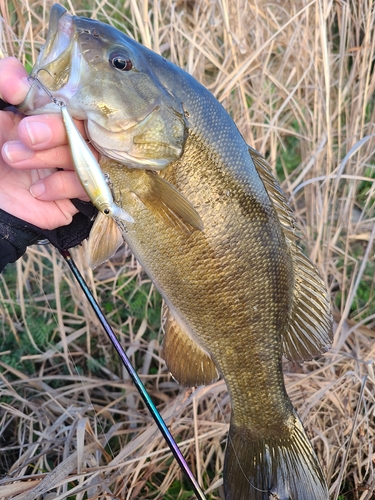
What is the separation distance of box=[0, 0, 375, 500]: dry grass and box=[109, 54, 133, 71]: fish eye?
748mm

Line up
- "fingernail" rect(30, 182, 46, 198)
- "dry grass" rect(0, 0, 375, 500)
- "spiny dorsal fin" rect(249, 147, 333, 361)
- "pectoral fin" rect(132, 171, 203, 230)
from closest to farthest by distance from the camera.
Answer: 1. "pectoral fin" rect(132, 171, 203, 230)
2. "fingernail" rect(30, 182, 46, 198)
3. "spiny dorsal fin" rect(249, 147, 333, 361)
4. "dry grass" rect(0, 0, 375, 500)

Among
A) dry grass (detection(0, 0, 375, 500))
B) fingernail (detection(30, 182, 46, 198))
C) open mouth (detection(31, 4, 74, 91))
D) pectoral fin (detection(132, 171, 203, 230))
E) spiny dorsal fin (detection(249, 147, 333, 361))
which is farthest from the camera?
dry grass (detection(0, 0, 375, 500))

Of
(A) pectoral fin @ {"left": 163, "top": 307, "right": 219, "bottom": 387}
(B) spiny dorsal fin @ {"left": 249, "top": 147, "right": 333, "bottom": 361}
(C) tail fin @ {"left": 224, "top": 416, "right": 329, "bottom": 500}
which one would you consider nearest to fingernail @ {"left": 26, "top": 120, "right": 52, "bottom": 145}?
(A) pectoral fin @ {"left": 163, "top": 307, "right": 219, "bottom": 387}

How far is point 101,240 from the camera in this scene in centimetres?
128

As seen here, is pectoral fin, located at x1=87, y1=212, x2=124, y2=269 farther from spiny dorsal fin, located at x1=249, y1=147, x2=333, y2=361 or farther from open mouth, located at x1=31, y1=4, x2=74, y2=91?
spiny dorsal fin, located at x1=249, y1=147, x2=333, y2=361

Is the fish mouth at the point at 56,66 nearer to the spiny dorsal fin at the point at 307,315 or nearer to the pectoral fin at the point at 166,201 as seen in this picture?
the pectoral fin at the point at 166,201

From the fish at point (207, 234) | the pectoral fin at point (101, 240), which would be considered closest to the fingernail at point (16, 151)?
the fish at point (207, 234)

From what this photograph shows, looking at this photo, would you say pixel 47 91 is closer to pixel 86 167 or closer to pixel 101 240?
pixel 86 167

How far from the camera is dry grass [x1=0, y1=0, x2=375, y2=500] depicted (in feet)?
6.17

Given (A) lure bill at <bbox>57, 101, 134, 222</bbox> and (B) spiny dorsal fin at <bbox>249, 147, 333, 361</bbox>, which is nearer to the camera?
(A) lure bill at <bbox>57, 101, 134, 222</bbox>

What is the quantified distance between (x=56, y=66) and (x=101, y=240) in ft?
1.57

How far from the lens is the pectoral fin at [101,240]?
49.7 inches

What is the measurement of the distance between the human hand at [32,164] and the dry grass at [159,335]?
0.68m

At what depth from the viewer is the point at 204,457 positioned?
2.06 m
